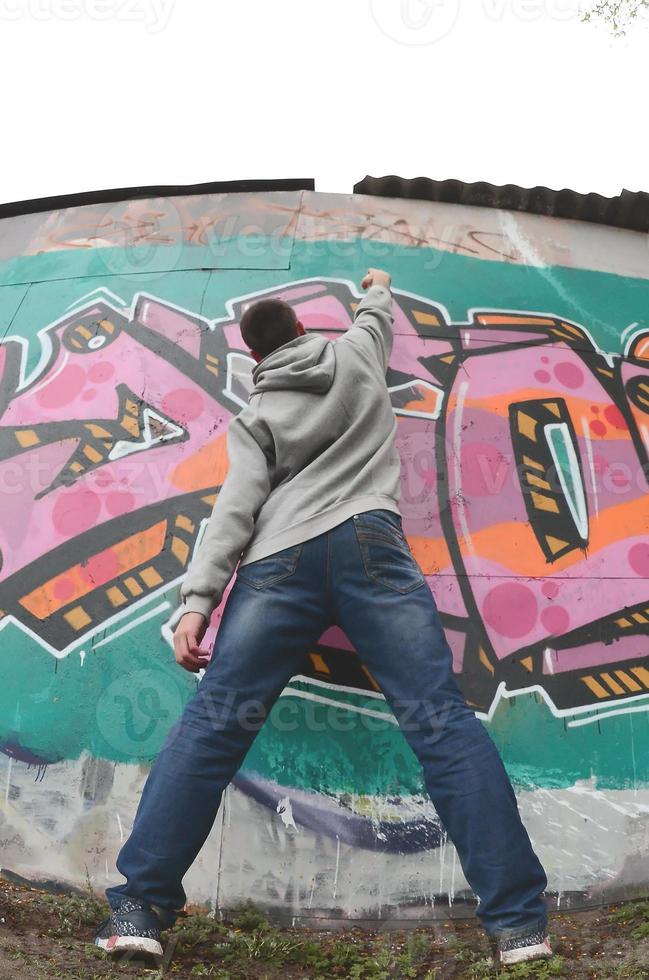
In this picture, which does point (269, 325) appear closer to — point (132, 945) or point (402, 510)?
point (402, 510)

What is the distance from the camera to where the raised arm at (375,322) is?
3434mm

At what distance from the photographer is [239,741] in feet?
8.98

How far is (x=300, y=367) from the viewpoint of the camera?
10.4 feet

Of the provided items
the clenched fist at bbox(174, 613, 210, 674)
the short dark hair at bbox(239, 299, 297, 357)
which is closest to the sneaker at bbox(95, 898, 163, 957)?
the clenched fist at bbox(174, 613, 210, 674)

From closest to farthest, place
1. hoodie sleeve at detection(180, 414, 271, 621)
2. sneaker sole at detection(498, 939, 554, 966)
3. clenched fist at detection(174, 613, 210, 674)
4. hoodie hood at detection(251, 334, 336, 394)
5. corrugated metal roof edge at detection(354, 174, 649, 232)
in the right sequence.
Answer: sneaker sole at detection(498, 939, 554, 966), clenched fist at detection(174, 613, 210, 674), hoodie sleeve at detection(180, 414, 271, 621), hoodie hood at detection(251, 334, 336, 394), corrugated metal roof edge at detection(354, 174, 649, 232)

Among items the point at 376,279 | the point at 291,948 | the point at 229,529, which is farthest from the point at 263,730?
the point at 376,279

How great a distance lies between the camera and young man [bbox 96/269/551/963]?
2.58 metres

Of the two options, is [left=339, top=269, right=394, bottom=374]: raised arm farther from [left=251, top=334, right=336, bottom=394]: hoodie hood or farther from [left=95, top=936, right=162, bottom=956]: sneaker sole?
[left=95, top=936, right=162, bottom=956]: sneaker sole

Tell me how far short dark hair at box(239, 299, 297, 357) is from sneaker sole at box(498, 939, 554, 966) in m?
2.13

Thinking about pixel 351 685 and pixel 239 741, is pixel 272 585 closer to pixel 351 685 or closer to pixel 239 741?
pixel 239 741

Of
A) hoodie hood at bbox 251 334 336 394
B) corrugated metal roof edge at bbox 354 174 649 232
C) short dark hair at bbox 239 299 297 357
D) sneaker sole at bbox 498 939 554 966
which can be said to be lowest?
sneaker sole at bbox 498 939 554 966

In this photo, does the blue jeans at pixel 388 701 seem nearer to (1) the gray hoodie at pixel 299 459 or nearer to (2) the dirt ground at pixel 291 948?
(1) the gray hoodie at pixel 299 459

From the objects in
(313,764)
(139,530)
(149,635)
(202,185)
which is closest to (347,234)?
(202,185)

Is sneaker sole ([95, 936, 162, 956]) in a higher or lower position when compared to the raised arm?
lower
